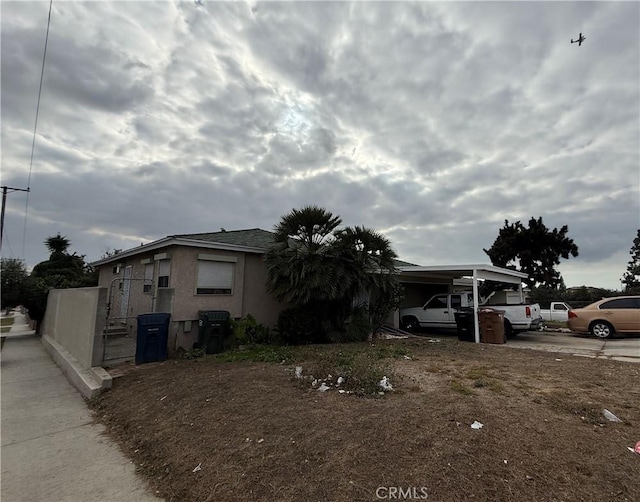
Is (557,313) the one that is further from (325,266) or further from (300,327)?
(300,327)

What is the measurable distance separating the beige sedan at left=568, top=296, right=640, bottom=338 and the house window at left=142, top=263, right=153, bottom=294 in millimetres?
15471

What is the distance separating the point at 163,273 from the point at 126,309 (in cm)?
456

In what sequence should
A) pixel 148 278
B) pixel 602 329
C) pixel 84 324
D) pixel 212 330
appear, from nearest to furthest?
pixel 84 324, pixel 212 330, pixel 148 278, pixel 602 329

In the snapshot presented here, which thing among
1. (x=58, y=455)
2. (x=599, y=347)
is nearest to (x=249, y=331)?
(x=58, y=455)

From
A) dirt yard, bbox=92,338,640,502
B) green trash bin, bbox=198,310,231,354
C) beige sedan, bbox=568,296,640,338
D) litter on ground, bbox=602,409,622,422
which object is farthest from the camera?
beige sedan, bbox=568,296,640,338

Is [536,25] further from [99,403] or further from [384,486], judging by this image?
[99,403]

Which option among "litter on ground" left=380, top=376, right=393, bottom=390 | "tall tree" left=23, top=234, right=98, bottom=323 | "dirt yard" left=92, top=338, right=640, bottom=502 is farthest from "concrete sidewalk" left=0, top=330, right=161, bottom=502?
"tall tree" left=23, top=234, right=98, bottom=323

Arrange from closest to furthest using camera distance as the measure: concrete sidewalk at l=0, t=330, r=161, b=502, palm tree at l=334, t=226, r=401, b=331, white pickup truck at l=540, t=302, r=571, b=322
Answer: concrete sidewalk at l=0, t=330, r=161, b=502
palm tree at l=334, t=226, r=401, b=331
white pickup truck at l=540, t=302, r=571, b=322

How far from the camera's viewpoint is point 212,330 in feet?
29.5

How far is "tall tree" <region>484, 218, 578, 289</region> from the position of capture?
2439 centimetres

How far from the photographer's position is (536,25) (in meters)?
7.29

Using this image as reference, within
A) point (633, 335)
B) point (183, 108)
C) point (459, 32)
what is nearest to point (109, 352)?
point (183, 108)

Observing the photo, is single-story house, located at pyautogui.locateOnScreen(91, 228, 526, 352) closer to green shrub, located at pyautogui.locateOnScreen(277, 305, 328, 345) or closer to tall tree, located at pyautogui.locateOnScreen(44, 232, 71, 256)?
green shrub, located at pyautogui.locateOnScreen(277, 305, 328, 345)

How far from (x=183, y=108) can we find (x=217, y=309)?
20.2 feet
